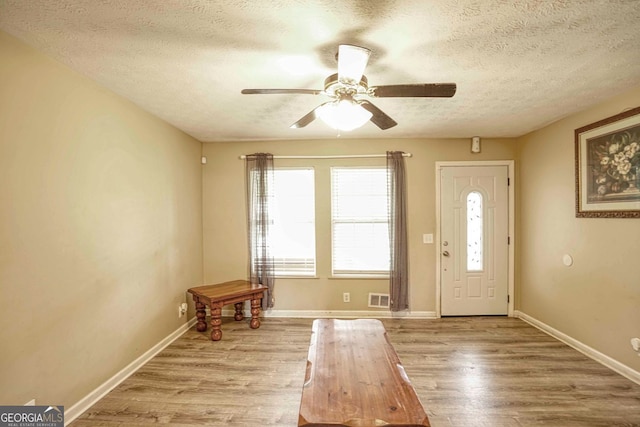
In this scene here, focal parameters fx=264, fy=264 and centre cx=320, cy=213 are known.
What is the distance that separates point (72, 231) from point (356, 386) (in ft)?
7.15

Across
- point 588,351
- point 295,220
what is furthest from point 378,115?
point 588,351

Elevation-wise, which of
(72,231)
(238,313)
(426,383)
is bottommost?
(426,383)

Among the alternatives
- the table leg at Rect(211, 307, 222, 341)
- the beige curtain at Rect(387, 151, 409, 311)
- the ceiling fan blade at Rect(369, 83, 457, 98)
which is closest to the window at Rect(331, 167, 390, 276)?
the beige curtain at Rect(387, 151, 409, 311)

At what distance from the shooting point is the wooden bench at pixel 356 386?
48.9 inches

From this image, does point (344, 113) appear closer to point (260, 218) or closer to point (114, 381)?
point (260, 218)

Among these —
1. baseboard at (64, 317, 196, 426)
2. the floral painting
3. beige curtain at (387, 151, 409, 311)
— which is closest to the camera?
baseboard at (64, 317, 196, 426)

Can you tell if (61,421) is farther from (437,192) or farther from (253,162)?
(437,192)

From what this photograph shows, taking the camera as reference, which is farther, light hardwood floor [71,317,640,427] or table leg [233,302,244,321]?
table leg [233,302,244,321]

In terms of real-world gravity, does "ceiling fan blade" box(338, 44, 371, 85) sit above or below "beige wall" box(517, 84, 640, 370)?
above

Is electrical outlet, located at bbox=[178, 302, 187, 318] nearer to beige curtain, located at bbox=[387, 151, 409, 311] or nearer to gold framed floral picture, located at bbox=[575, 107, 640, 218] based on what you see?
beige curtain, located at bbox=[387, 151, 409, 311]

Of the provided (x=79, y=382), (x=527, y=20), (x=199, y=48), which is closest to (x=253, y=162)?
(x=199, y=48)

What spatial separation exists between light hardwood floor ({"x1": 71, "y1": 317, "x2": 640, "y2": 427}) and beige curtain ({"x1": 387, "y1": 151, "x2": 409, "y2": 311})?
→ 495 millimetres

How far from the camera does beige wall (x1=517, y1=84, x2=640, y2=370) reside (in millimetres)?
2326

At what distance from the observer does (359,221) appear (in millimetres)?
3684
